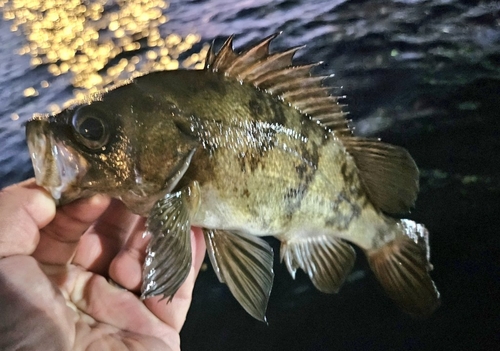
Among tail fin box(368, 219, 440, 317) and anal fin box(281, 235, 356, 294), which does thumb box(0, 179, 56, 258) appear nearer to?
anal fin box(281, 235, 356, 294)

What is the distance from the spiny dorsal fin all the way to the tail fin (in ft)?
1.99

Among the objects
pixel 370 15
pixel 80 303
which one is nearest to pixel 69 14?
pixel 370 15

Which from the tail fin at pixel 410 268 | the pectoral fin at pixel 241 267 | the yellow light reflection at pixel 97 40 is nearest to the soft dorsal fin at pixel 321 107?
the tail fin at pixel 410 268

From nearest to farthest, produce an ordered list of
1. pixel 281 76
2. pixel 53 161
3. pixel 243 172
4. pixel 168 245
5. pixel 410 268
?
pixel 53 161 → pixel 168 245 → pixel 243 172 → pixel 281 76 → pixel 410 268

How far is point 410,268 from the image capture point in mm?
2076

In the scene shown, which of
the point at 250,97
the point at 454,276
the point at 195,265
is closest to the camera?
the point at 250,97

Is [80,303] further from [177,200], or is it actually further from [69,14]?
[69,14]

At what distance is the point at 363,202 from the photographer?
6.54 feet

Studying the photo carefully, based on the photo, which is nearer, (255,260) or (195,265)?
(255,260)

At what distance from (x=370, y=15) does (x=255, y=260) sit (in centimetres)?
569

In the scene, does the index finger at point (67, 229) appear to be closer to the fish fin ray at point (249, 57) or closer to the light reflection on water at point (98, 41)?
the fish fin ray at point (249, 57)

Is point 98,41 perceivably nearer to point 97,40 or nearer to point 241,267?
point 97,40

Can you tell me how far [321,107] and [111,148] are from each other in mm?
912

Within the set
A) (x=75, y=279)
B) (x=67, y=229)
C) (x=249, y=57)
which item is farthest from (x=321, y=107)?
(x=75, y=279)
